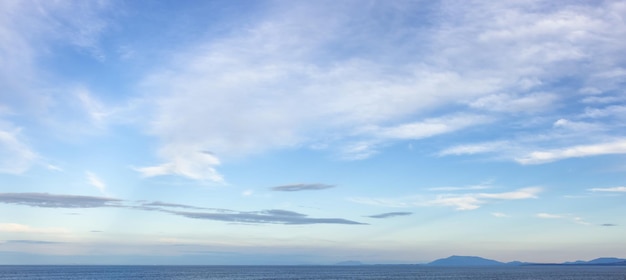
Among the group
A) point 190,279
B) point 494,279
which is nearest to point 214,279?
point 190,279

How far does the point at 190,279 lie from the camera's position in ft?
554

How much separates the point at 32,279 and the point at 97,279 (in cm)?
1927

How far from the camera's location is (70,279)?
16588 cm

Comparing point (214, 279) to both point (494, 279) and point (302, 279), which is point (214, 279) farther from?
point (494, 279)

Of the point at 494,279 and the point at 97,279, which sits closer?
the point at 97,279

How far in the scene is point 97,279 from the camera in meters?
166

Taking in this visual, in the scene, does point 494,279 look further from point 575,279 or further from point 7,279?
point 7,279

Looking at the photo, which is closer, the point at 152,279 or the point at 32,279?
the point at 32,279

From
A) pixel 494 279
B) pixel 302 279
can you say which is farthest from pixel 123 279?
pixel 494 279

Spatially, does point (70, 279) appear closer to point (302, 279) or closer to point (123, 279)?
point (123, 279)

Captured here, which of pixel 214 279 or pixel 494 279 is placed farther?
pixel 494 279

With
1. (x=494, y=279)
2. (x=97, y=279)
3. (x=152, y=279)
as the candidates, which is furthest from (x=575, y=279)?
(x=97, y=279)

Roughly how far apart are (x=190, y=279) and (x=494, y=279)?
105572 millimetres

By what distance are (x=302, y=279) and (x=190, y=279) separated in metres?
37.1
